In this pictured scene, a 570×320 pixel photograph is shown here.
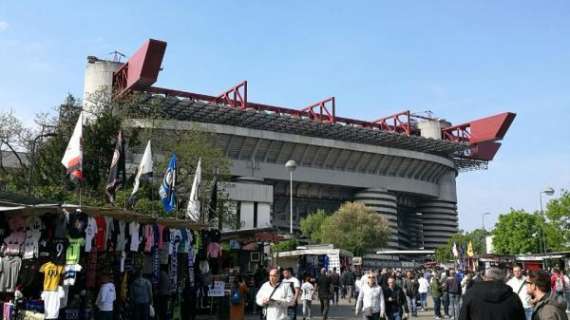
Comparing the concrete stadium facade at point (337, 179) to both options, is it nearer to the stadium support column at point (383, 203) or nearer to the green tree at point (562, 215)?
the stadium support column at point (383, 203)

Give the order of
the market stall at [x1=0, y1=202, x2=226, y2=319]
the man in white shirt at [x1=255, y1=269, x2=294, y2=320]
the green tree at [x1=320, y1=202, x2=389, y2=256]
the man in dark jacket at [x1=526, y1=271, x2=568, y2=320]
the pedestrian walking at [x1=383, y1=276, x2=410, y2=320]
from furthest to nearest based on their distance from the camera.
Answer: the green tree at [x1=320, y1=202, x2=389, y2=256] → the pedestrian walking at [x1=383, y1=276, x2=410, y2=320] → the market stall at [x1=0, y1=202, x2=226, y2=319] → the man in white shirt at [x1=255, y1=269, x2=294, y2=320] → the man in dark jacket at [x1=526, y1=271, x2=568, y2=320]

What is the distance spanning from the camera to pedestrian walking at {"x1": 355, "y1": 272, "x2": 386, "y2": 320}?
1159cm

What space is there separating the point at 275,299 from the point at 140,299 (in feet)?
16.8

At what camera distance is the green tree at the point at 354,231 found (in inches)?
2434

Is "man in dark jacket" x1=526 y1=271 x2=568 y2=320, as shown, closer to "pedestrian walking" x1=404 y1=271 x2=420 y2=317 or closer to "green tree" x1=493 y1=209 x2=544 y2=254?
"pedestrian walking" x1=404 y1=271 x2=420 y2=317

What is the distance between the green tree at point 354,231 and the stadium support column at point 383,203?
2197cm

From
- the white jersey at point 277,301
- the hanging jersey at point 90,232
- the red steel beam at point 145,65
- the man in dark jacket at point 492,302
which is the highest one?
the red steel beam at point 145,65

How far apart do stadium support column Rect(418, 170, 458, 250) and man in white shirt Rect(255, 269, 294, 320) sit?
92553 millimetres

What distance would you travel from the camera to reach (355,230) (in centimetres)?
6269

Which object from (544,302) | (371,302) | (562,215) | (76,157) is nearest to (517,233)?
(562,215)

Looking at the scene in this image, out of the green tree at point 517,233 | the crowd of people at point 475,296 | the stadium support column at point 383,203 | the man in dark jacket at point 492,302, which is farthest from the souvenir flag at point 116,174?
the stadium support column at point 383,203

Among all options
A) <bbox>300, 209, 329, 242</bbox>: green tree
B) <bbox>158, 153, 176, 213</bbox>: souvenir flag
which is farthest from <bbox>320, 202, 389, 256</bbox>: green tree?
<bbox>158, 153, 176, 213</bbox>: souvenir flag

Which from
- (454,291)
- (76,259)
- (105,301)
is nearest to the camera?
(76,259)

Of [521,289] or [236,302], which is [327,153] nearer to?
[236,302]
